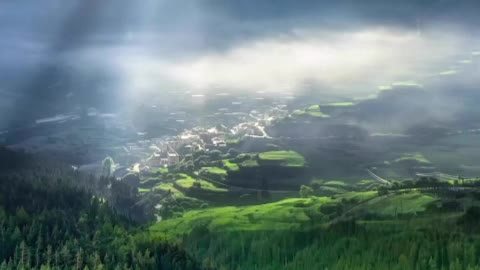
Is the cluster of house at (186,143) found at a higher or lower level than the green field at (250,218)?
higher

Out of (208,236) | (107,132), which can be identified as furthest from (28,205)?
(107,132)

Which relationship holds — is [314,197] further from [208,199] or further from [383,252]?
[383,252]

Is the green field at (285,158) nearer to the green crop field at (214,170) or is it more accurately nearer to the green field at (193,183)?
the green crop field at (214,170)

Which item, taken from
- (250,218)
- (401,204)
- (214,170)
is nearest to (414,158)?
(214,170)

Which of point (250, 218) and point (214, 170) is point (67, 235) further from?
→ point (214, 170)

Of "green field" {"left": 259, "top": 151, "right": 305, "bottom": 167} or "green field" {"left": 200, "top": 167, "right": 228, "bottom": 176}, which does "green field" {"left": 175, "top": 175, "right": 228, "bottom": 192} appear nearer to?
"green field" {"left": 200, "top": 167, "right": 228, "bottom": 176}

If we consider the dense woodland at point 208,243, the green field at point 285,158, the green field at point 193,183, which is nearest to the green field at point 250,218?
the dense woodland at point 208,243

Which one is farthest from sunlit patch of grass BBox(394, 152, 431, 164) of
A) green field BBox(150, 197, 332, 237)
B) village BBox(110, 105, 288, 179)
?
green field BBox(150, 197, 332, 237)
